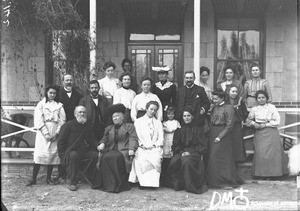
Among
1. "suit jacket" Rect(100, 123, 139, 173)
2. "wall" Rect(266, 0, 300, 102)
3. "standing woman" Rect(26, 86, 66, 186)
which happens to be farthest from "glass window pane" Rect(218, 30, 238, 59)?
"standing woman" Rect(26, 86, 66, 186)

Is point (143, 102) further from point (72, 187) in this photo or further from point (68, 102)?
point (72, 187)

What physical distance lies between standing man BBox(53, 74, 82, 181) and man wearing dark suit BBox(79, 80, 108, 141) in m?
0.21

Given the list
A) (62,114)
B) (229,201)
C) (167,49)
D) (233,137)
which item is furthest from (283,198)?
(167,49)

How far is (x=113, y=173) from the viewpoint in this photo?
6.32m

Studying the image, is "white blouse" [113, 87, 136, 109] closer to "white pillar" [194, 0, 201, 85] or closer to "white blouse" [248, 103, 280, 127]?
"white pillar" [194, 0, 201, 85]

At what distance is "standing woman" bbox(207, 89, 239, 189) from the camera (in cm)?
652

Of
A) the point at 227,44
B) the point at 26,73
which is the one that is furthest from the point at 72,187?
the point at 227,44

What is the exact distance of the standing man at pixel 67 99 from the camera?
22.2 ft

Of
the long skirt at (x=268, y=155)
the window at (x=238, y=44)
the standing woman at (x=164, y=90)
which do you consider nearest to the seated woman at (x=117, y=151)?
the standing woman at (x=164, y=90)

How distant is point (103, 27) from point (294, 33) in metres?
4.37

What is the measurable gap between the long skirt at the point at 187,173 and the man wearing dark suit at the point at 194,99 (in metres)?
0.68

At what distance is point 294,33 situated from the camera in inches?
376

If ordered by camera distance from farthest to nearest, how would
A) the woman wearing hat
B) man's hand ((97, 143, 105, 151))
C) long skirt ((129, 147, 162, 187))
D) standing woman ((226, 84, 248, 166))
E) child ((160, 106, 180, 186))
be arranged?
the woman wearing hat → standing woman ((226, 84, 248, 166)) → child ((160, 106, 180, 186)) → man's hand ((97, 143, 105, 151)) → long skirt ((129, 147, 162, 187))

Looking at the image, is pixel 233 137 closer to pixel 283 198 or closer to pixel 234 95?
pixel 234 95
